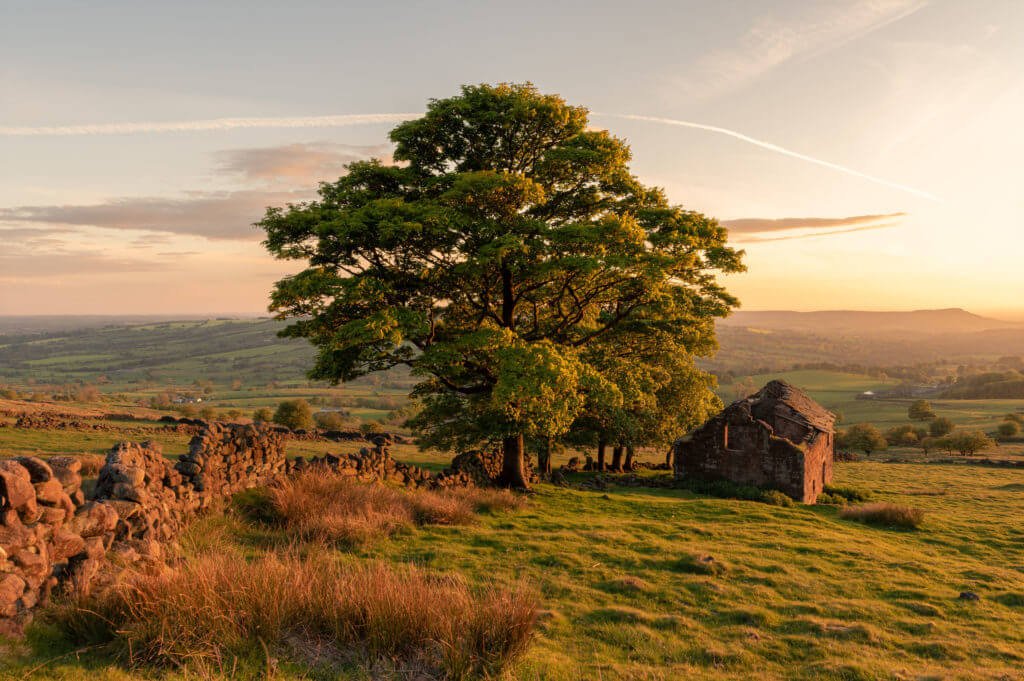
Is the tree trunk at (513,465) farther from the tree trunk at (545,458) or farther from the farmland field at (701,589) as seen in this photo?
the tree trunk at (545,458)

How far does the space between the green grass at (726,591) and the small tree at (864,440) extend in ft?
168

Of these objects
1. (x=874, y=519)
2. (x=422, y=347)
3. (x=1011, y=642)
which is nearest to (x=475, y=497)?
(x=422, y=347)

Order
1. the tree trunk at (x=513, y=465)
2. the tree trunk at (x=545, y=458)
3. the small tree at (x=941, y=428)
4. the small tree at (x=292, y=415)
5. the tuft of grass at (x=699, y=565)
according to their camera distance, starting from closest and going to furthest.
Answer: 1. the tuft of grass at (x=699, y=565)
2. the tree trunk at (x=513, y=465)
3. the tree trunk at (x=545, y=458)
4. the small tree at (x=292, y=415)
5. the small tree at (x=941, y=428)

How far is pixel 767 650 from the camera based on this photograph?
8.29 meters

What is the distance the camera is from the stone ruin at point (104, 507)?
6.44 m

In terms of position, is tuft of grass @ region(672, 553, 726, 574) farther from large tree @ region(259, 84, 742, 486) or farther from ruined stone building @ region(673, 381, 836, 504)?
ruined stone building @ region(673, 381, 836, 504)

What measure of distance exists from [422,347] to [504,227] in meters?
5.72

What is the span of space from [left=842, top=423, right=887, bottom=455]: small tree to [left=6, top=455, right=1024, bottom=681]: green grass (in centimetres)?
5107

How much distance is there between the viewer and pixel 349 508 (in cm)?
1315

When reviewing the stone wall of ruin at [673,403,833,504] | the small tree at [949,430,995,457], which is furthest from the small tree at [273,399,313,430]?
the small tree at [949,430,995,457]

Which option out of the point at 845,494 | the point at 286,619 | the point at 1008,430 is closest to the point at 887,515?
the point at 845,494

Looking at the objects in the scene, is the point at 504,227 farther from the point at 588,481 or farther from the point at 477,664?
the point at 588,481

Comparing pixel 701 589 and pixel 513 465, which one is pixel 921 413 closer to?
pixel 513 465

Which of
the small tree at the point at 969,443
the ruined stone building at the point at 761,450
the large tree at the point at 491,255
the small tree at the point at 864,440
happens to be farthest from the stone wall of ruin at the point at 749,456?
the small tree at the point at 969,443
